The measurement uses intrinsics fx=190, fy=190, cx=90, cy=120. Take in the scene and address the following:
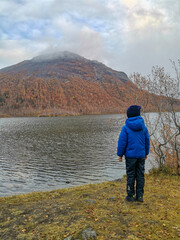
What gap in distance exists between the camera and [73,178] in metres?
15.9

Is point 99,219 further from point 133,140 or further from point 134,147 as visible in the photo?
point 133,140

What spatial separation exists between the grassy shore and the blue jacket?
1.71m

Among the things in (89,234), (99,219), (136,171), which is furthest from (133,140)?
(89,234)

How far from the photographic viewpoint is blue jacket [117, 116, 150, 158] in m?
6.18

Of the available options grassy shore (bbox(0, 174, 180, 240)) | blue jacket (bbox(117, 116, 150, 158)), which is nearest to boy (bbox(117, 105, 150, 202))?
blue jacket (bbox(117, 116, 150, 158))

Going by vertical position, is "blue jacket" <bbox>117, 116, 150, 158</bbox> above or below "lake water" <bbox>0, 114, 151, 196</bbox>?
above

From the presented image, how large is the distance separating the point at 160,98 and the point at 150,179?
484 centimetres

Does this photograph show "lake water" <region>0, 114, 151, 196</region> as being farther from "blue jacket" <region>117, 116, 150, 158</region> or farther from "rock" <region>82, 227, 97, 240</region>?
"rock" <region>82, 227, 97, 240</region>

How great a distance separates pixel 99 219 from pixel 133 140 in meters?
2.56

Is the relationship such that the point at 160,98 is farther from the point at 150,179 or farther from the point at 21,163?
the point at 21,163

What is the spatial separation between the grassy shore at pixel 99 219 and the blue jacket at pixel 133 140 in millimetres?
1715

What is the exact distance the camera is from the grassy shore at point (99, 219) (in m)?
4.53

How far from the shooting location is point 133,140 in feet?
20.4

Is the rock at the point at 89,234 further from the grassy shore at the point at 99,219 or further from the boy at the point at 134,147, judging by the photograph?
the boy at the point at 134,147
